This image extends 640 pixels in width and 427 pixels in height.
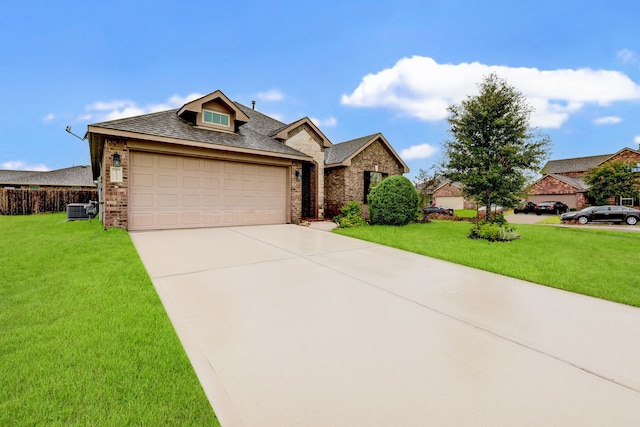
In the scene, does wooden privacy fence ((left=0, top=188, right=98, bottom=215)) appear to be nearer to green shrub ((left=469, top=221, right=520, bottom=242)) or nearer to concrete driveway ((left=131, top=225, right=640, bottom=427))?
concrete driveway ((left=131, top=225, right=640, bottom=427))

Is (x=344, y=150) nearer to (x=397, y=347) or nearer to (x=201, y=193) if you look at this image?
(x=201, y=193)

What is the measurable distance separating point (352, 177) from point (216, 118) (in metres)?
7.41

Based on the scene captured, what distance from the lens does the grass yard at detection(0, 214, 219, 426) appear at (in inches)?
68.8

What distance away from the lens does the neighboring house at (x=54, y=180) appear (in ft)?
98.3

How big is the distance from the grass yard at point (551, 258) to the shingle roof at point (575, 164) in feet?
125

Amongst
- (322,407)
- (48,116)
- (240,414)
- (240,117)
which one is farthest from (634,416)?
(48,116)

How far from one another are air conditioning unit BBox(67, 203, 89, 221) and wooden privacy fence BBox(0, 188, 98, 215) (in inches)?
299

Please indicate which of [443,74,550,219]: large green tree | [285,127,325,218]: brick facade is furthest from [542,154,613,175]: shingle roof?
[285,127,325,218]: brick facade

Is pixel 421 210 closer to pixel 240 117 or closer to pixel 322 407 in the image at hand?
pixel 240 117

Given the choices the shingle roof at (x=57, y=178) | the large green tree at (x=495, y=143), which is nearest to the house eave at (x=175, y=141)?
the large green tree at (x=495, y=143)

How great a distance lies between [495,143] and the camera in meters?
10.1

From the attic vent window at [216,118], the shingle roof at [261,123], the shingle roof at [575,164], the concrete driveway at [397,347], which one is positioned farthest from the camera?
the shingle roof at [575,164]

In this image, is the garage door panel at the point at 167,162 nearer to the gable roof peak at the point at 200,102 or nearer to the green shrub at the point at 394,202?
the gable roof peak at the point at 200,102

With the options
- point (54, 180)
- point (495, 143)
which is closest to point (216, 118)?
point (495, 143)
